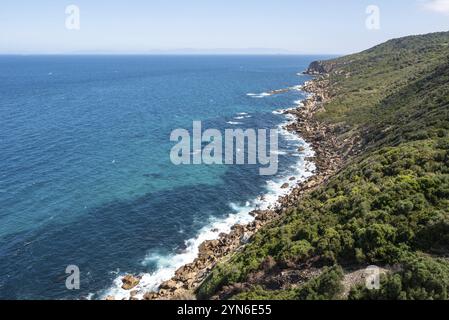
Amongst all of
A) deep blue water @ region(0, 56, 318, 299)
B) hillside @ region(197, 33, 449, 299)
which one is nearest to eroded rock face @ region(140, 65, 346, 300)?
hillside @ region(197, 33, 449, 299)

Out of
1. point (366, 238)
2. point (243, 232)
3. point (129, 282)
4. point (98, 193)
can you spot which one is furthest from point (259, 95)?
point (366, 238)

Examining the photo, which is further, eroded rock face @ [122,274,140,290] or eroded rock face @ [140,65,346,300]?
eroded rock face @ [122,274,140,290]

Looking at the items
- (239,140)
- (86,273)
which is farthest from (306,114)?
(86,273)

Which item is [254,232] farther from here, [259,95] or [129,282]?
[259,95]

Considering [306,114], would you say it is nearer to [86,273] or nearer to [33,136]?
[33,136]

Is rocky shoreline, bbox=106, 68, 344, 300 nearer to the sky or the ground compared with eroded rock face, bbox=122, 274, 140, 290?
nearer to the sky

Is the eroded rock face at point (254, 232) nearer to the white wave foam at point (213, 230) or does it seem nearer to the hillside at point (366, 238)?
the hillside at point (366, 238)

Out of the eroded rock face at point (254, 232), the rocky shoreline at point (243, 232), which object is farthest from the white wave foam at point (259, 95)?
the eroded rock face at point (254, 232)

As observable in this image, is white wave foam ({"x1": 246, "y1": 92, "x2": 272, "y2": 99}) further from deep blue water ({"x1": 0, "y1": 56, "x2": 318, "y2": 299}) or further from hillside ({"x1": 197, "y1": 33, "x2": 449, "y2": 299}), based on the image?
hillside ({"x1": 197, "y1": 33, "x2": 449, "y2": 299})
